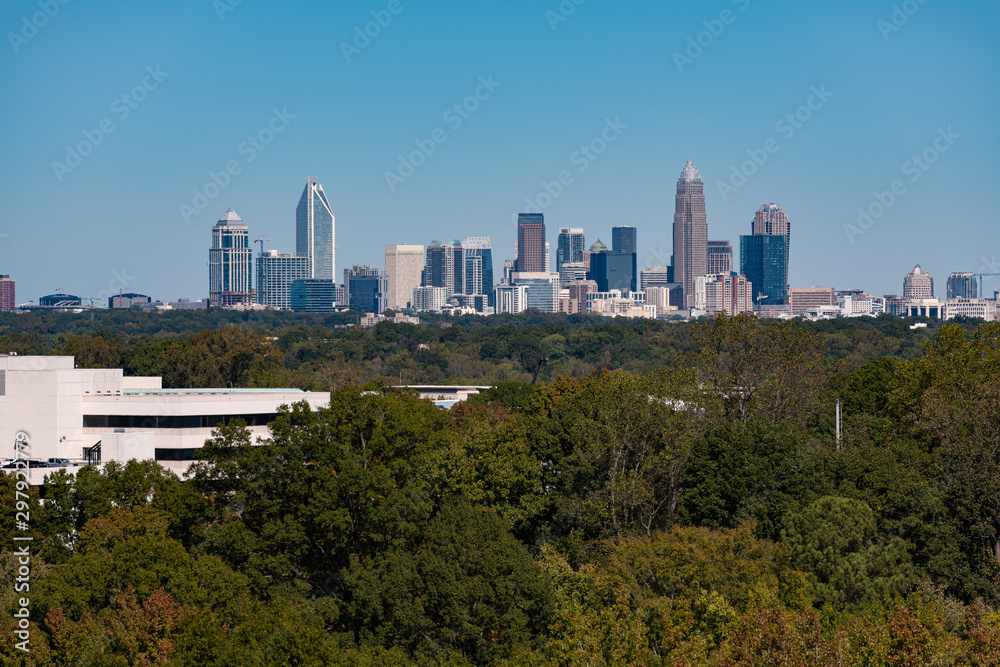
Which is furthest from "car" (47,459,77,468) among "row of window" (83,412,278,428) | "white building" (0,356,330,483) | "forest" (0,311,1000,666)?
"row of window" (83,412,278,428)

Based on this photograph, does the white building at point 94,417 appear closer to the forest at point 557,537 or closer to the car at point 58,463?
the car at point 58,463

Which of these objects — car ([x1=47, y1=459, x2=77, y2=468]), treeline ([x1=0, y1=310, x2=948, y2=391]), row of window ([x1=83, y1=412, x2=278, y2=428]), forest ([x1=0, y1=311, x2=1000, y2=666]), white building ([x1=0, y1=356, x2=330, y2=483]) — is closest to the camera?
forest ([x1=0, y1=311, x2=1000, y2=666])

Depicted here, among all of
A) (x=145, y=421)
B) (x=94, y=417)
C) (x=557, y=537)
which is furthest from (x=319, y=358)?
(x=557, y=537)

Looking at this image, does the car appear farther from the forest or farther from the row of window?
the row of window

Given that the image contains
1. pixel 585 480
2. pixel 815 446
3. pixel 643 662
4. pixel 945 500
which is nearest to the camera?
pixel 643 662

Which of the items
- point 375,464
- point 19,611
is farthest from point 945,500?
point 19,611

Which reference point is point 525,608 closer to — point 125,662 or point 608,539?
point 608,539
